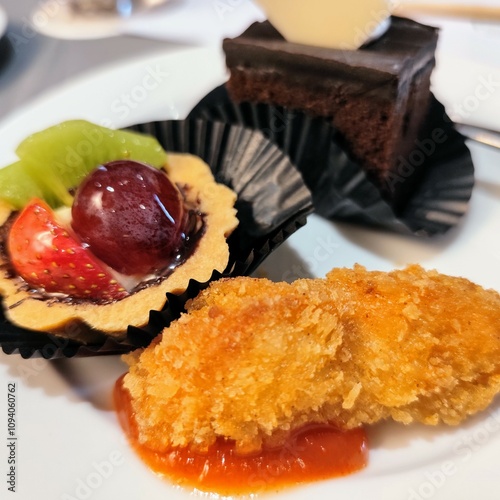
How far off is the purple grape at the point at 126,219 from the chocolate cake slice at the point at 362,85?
22.6 inches

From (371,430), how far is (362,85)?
0.94m

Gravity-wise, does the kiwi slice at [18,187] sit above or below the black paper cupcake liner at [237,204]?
above

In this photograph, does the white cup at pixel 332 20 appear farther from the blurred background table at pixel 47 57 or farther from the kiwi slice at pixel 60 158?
the blurred background table at pixel 47 57

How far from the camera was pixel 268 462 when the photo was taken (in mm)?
1080

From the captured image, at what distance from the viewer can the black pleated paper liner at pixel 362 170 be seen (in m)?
1.61

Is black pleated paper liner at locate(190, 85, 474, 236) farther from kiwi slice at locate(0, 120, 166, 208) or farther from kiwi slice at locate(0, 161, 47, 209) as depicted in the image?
kiwi slice at locate(0, 161, 47, 209)

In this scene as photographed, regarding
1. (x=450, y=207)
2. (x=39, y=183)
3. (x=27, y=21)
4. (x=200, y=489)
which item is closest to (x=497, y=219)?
(x=450, y=207)

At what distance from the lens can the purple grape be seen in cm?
127

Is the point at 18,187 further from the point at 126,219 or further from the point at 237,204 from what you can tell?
the point at 237,204

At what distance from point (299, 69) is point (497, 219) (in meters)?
0.76

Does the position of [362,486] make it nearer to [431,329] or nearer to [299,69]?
[431,329]

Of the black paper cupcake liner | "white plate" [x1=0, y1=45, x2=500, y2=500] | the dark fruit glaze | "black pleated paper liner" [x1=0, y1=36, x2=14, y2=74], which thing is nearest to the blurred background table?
"black pleated paper liner" [x1=0, y1=36, x2=14, y2=74]

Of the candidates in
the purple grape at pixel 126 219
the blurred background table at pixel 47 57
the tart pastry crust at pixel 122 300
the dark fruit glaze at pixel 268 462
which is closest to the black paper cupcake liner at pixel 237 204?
the tart pastry crust at pixel 122 300

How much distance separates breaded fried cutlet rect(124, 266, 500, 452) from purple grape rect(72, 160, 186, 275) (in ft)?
0.76
